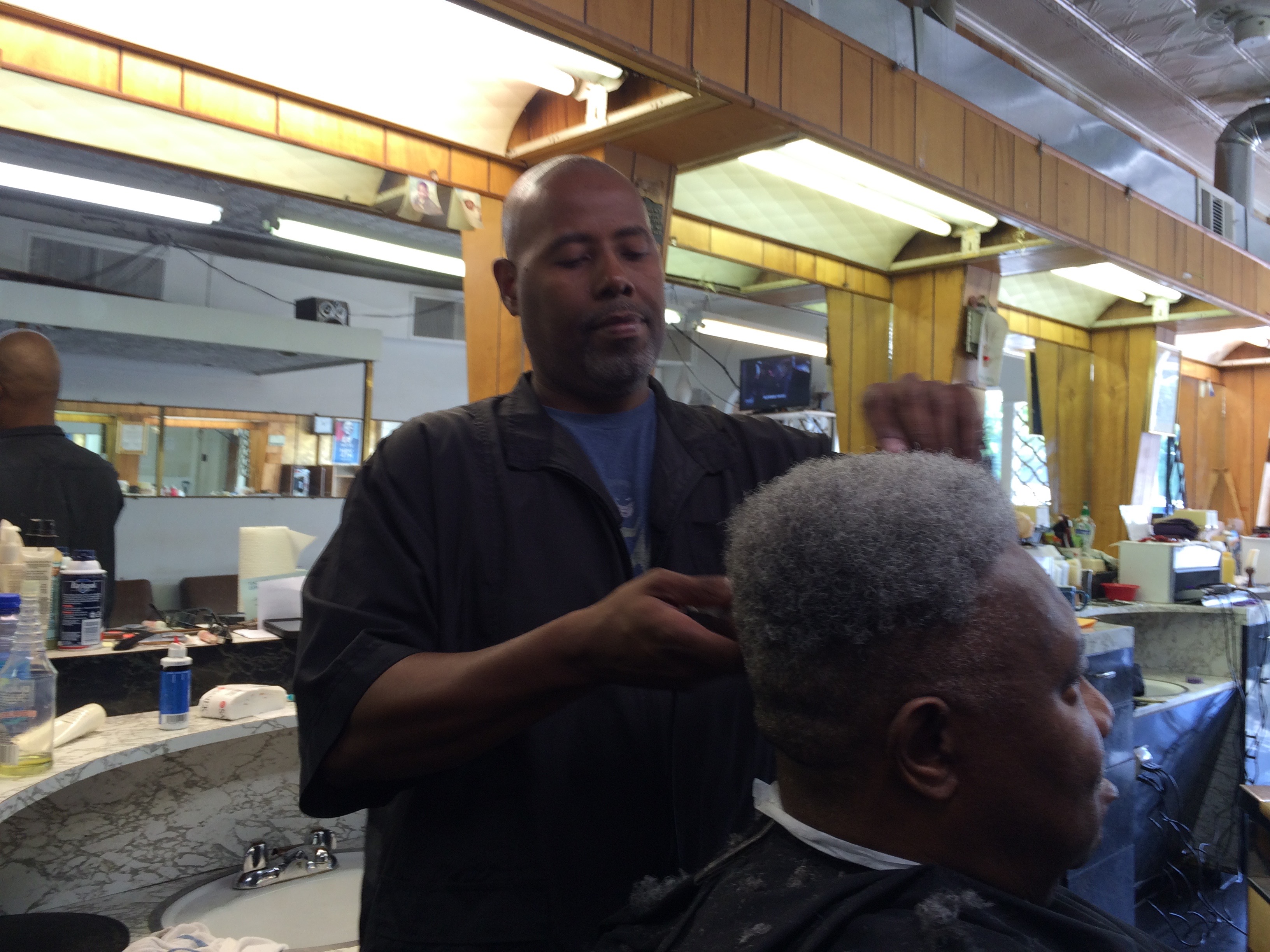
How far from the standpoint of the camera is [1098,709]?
3.29 feet

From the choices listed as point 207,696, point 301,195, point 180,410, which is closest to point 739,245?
point 301,195

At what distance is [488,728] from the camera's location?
0.98 metres

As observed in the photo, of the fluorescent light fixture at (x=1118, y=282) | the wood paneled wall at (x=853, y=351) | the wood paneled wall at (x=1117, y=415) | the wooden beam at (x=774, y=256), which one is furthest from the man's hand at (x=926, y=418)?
the wood paneled wall at (x=1117, y=415)

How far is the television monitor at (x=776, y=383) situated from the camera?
3.43 meters

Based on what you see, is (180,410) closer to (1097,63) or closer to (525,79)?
(525,79)

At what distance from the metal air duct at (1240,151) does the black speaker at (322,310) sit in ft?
15.4

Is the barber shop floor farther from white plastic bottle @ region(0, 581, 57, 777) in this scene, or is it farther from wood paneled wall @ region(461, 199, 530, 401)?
white plastic bottle @ region(0, 581, 57, 777)

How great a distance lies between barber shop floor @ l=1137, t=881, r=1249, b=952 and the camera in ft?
11.6

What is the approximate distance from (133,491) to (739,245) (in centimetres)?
213

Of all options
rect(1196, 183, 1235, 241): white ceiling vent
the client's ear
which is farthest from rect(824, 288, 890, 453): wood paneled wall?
the client's ear

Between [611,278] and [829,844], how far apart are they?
794 mm

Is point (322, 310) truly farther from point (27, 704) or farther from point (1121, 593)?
point (1121, 593)

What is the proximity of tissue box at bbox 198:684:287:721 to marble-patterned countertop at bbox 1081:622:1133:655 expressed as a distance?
7.70 feet

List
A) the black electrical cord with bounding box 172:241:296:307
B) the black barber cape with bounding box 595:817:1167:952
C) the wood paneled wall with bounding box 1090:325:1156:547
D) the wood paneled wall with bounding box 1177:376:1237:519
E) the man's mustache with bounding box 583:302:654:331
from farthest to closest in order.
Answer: the wood paneled wall with bounding box 1177:376:1237:519, the wood paneled wall with bounding box 1090:325:1156:547, the black electrical cord with bounding box 172:241:296:307, the man's mustache with bounding box 583:302:654:331, the black barber cape with bounding box 595:817:1167:952
